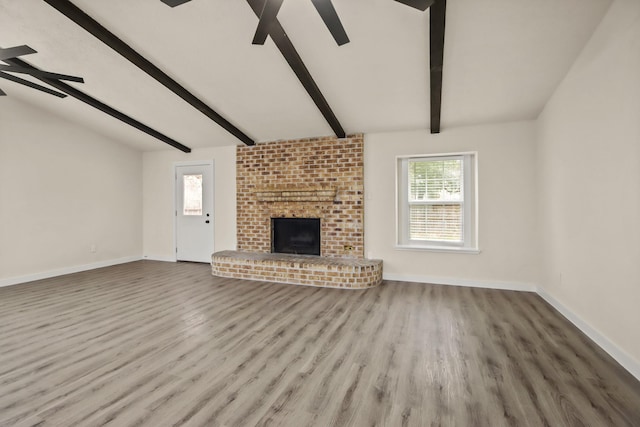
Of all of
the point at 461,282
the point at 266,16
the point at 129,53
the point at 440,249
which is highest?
the point at 129,53

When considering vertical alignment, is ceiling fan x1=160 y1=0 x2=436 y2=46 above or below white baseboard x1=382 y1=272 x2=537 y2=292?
above

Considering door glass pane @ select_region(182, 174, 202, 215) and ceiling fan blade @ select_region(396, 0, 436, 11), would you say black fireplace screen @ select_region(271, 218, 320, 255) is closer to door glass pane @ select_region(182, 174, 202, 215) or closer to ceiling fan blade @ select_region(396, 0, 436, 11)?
door glass pane @ select_region(182, 174, 202, 215)

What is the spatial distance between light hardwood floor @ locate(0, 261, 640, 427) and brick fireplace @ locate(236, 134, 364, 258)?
1.43 meters

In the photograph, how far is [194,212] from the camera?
19.3ft

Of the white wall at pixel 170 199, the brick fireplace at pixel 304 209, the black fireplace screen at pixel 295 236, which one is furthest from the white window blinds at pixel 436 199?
the white wall at pixel 170 199

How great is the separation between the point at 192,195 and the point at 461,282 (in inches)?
198

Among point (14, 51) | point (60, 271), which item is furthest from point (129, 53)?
point (60, 271)

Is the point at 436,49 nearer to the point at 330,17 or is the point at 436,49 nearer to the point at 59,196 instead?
the point at 330,17

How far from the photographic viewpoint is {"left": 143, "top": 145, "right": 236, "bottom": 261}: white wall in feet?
18.2

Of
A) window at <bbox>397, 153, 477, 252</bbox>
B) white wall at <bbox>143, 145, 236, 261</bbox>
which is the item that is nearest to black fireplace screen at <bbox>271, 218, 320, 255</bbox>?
white wall at <bbox>143, 145, 236, 261</bbox>

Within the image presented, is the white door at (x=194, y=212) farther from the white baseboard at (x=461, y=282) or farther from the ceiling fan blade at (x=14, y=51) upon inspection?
the white baseboard at (x=461, y=282)

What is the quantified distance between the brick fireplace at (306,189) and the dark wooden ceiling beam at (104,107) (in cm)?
128

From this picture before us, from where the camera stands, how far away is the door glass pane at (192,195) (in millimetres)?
5848

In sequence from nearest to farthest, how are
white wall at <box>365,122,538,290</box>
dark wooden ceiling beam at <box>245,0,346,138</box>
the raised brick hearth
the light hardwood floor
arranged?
1. the light hardwood floor
2. dark wooden ceiling beam at <box>245,0,346,138</box>
3. white wall at <box>365,122,538,290</box>
4. the raised brick hearth
